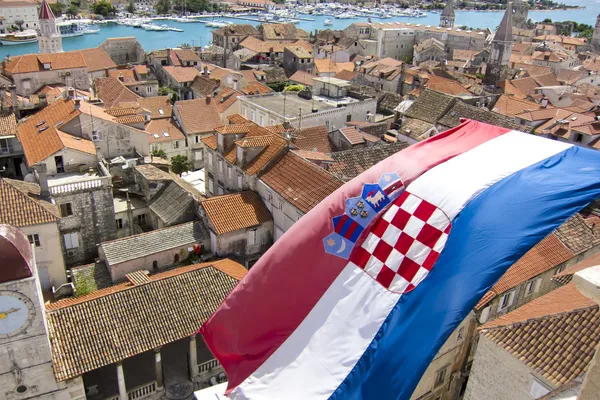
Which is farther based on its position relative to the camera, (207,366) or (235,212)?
(235,212)

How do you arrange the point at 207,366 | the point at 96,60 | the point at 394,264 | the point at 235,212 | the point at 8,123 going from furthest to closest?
1. the point at 96,60
2. the point at 8,123
3. the point at 235,212
4. the point at 207,366
5. the point at 394,264

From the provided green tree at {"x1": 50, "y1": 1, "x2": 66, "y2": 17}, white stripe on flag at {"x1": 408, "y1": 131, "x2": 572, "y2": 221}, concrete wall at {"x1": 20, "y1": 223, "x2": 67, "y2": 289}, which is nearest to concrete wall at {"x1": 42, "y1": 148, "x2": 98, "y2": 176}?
concrete wall at {"x1": 20, "y1": 223, "x2": 67, "y2": 289}

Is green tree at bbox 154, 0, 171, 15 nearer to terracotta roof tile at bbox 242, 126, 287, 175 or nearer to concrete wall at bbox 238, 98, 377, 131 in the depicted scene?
concrete wall at bbox 238, 98, 377, 131

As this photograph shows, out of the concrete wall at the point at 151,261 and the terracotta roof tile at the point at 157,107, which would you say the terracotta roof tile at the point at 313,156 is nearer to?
the concrete wall at the point at 151,261

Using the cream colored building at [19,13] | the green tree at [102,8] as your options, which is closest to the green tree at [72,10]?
the green tree at [102,8]

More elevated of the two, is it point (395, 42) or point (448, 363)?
point (395, 42)

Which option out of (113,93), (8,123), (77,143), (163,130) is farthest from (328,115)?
(113,93)

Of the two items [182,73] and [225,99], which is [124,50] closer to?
[182,73]
